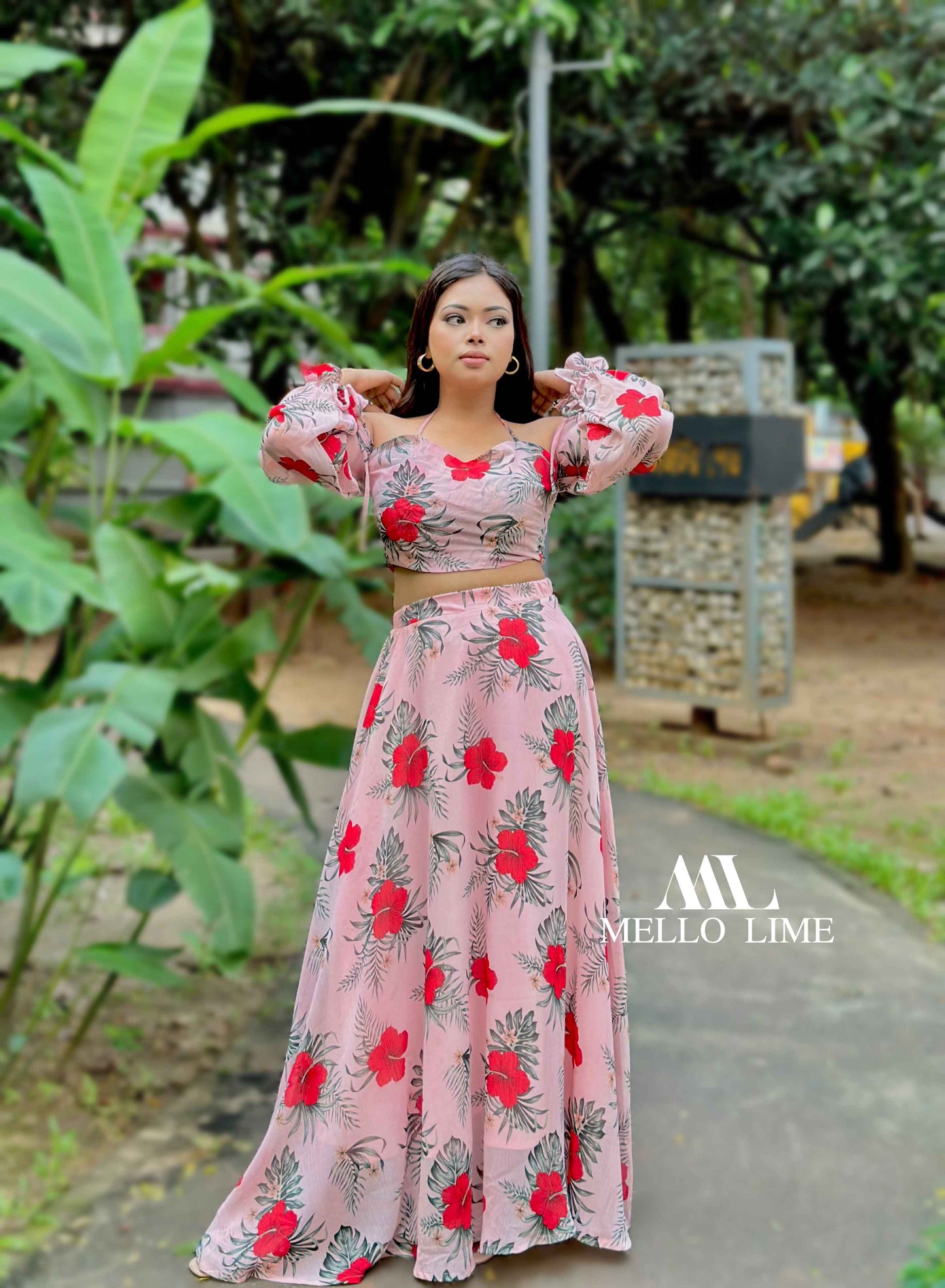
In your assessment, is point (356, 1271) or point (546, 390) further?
point (546, 390)

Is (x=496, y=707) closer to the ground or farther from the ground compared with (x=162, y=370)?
closer to the ground

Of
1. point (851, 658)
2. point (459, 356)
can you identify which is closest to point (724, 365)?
→ point (851, 658)

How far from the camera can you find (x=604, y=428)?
214cm

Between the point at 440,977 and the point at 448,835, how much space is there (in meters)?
0.22

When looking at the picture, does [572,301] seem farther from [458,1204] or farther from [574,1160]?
[458,1204]

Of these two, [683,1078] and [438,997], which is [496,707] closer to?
[438,997]

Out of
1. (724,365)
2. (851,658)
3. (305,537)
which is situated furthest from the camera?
(851,658)

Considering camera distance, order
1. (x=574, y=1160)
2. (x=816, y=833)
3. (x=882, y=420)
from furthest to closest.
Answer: (x=882, y=420), (x=816, y=833), (x=574, y=1160)

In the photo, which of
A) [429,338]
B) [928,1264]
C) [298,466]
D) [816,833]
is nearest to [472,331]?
[429,338]

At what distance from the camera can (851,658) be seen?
33.7ft

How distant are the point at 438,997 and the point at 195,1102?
1.86 metres

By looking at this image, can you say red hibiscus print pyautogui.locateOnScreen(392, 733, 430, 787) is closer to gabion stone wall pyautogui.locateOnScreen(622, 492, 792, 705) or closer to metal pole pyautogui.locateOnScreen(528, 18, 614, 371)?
metal pole pyautogui.locateOnScreen(528, 18, 614, 371)

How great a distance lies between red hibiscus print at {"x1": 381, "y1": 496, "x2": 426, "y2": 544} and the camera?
2.12m

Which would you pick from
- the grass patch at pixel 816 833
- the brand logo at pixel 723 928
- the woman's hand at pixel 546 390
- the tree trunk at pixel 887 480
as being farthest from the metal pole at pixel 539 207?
the tree trunk at pixel 887 480
